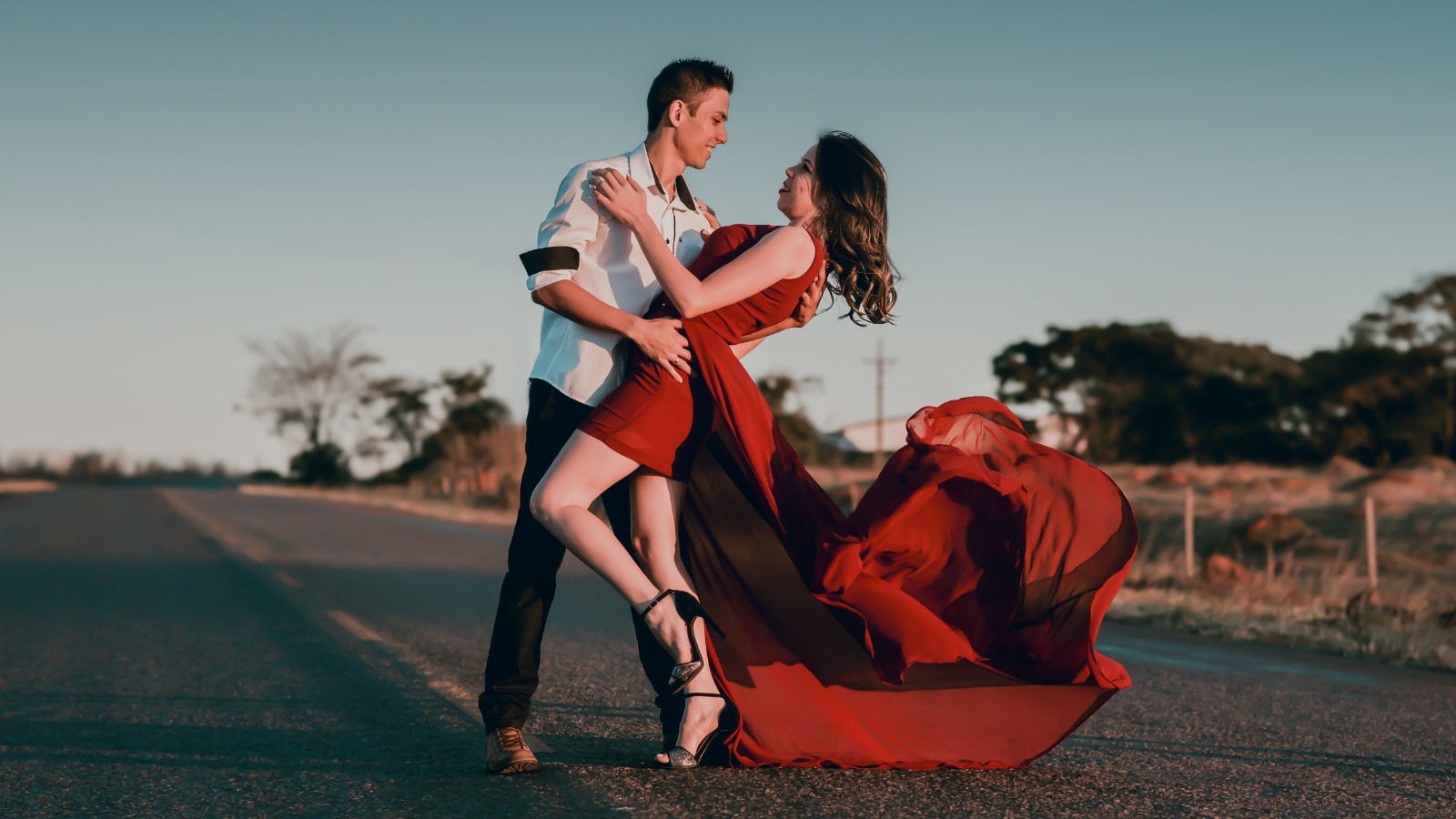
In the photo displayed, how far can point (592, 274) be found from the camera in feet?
10.9

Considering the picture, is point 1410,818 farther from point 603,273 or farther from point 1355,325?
point 1355,325

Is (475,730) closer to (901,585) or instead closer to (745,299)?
(901,585)

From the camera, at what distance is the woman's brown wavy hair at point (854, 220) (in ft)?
11.2

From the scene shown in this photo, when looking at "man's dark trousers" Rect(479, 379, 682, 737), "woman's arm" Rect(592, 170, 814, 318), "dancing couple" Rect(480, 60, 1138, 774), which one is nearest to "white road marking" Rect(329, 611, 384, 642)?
"man's dark trousers" Rect(479, 379, 682, 737)

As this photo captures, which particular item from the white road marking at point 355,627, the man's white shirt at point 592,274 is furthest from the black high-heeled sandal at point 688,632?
the white road marking at point 355,627

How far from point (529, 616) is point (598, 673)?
2.13 metres

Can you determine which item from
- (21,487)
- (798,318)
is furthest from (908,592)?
(21,487)

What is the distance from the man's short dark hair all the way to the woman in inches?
12.6

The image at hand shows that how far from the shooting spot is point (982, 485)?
3.33 meters

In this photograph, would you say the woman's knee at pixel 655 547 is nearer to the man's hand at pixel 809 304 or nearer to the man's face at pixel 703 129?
the man's hand at pixel 809 304

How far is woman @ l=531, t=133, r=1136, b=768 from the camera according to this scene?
3.20 meters

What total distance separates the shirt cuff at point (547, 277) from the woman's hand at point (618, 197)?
188 millimetres

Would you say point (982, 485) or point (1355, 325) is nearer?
point (982, 485)

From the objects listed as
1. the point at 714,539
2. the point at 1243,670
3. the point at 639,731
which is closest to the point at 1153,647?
the point at 1243,670
